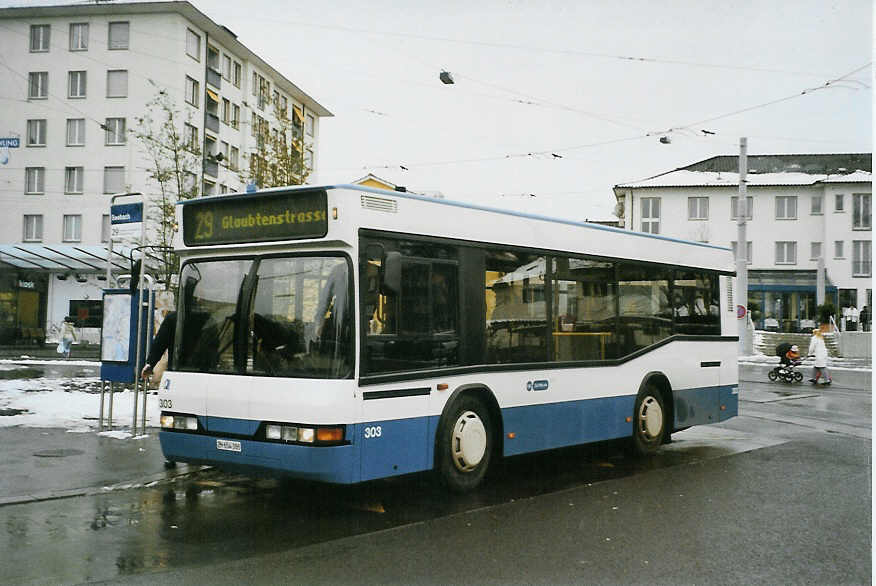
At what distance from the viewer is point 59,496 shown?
780cm

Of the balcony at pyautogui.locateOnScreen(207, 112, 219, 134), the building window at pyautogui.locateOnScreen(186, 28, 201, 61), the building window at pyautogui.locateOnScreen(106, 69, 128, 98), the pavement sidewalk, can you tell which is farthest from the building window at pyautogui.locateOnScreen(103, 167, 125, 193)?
the pavement sidewalk

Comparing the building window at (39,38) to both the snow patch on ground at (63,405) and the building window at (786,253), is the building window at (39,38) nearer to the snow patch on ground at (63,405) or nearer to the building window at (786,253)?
the snow patch on ground at (63,405)

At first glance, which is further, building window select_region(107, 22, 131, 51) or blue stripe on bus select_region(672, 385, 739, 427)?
building window select_region(107, 22, 131, 51)

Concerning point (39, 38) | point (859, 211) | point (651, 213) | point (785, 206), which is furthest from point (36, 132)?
point (859, 211)

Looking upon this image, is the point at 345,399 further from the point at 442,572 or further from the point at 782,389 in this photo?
the point at 782,389

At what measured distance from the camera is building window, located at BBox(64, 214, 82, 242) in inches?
1901

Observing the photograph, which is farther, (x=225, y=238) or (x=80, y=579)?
(x=225, y=238)

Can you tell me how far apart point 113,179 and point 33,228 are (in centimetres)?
549

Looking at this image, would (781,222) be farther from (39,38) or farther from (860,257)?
(39,38)

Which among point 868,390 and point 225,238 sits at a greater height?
point 225,238

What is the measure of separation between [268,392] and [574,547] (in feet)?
8.87

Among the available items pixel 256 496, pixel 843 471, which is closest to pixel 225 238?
pixel 256 496

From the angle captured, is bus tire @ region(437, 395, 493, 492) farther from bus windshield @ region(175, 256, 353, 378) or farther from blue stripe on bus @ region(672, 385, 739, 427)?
blue stripe on bus @ region(672, 385, 739, 427)

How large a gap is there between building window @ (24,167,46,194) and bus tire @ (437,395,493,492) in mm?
46086
